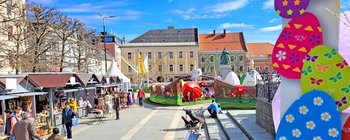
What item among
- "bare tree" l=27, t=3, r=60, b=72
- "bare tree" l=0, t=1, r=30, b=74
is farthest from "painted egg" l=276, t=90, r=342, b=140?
"bare tree" l=27, t=3, r=60, b=72

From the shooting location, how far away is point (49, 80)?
1922 cm

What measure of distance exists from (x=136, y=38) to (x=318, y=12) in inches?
3256

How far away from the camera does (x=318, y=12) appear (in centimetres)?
643

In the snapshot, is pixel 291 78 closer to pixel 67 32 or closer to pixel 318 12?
pixel 318 12

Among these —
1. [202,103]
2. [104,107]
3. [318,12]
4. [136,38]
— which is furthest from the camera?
[136,38]

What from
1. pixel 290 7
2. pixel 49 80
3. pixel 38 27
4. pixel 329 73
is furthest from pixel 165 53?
pixel 329 73

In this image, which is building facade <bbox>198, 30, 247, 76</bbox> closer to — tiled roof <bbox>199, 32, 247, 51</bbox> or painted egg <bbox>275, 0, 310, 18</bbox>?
tiled roof <bbox>199, 32, 247, 51</bbox>

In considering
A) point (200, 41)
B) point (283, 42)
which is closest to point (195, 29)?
point (200, 41)

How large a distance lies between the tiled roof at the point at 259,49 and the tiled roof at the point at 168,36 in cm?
1658

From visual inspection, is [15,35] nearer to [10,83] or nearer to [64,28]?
[64,28]

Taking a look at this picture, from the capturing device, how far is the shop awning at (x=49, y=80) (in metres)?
18.6

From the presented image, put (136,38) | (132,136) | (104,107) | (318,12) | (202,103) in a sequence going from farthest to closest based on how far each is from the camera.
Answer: (136,38) → (202,103) → (104,107) → (132,136) → (318,12)

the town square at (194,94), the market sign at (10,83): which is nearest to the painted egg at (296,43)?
the town square at (194,94)

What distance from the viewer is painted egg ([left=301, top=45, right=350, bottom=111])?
6242mm
